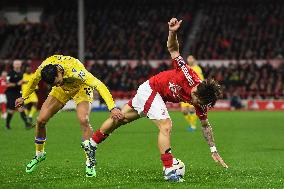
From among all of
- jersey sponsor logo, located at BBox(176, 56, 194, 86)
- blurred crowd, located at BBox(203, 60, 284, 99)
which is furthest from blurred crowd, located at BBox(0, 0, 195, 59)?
jersey sponsor logo, located at BBox(176, 56, 194, 86)

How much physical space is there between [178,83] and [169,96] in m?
0.31

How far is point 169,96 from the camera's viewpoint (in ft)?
33.0

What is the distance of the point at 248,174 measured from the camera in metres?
10.7

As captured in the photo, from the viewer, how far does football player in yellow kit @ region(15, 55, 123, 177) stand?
33.3 feet

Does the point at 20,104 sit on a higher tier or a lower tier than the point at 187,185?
higher

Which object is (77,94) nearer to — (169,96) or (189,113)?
(169,96)

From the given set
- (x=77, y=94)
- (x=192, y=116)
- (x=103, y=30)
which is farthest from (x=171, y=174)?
(x=103, y=30)

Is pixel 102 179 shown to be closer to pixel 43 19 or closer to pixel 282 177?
pixel 282 177

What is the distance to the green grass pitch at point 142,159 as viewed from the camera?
965cm

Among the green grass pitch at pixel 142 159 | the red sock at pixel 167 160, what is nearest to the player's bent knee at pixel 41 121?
the green grass pitch at pixel 142 159

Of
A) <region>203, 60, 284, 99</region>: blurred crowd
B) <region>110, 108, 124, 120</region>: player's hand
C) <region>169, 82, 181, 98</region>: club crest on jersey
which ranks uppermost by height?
<region>169, 82, 181, 98</region>: club crest on jersey

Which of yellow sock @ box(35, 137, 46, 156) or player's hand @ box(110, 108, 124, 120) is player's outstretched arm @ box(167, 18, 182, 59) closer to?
player's hand @ box(110, 108, 124, 120)

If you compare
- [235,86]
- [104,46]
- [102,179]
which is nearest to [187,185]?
[102,179]

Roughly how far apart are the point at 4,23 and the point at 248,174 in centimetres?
3854
